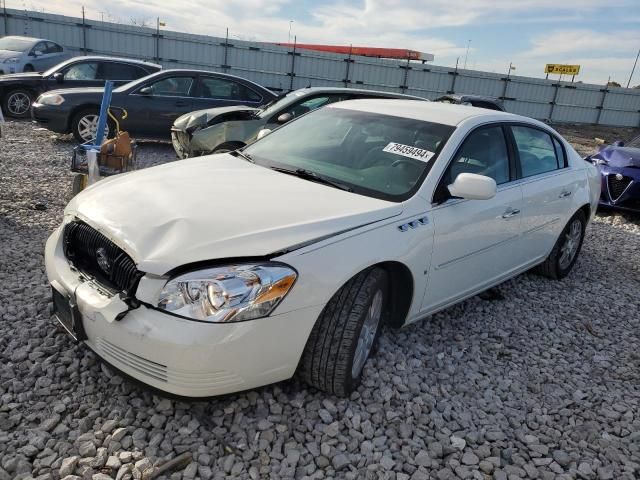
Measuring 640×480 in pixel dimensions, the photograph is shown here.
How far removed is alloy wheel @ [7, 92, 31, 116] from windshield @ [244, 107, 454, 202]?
9.38 meters

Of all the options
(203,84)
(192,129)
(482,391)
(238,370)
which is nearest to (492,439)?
(482,391)

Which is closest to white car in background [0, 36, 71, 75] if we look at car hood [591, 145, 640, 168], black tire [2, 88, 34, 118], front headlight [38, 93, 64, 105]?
black tire [2, 88, 34, 118]

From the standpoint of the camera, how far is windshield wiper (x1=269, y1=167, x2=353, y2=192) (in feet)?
10.3

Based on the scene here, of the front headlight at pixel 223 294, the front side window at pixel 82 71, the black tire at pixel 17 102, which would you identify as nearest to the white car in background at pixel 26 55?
the black tire at pixel 17 102

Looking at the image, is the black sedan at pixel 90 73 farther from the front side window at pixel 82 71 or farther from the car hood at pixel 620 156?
the car hood at pixel 620 156

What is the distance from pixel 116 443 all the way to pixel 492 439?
1.83 m

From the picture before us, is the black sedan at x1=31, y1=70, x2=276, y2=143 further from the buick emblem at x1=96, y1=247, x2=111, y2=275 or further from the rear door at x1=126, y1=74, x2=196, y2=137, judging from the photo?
the buick emblem at x1=96, y1=247, x2=111, y2=275

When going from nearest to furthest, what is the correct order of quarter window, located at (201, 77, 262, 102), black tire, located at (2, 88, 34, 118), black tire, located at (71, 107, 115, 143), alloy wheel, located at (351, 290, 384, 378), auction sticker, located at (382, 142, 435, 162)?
1. alloy wheel, located at (351, 290, 384, 378)
2. auction sticker, located at (382, 142, 435, 162)
3. black tire, located at (71, 107, 115, 143)
4. quarter window, located at (201, 77, 262, 102)
5. black tire, located at (2, 88, 34, 118)

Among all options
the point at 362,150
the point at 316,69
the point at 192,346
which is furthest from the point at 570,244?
the point at 316,69

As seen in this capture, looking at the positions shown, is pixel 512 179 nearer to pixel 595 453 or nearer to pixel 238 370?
pixel 595 453

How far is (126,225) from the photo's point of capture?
2.54 meters

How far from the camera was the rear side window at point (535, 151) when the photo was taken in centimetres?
415

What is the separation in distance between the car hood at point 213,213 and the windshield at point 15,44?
12730 mm

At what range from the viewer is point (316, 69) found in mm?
21188
